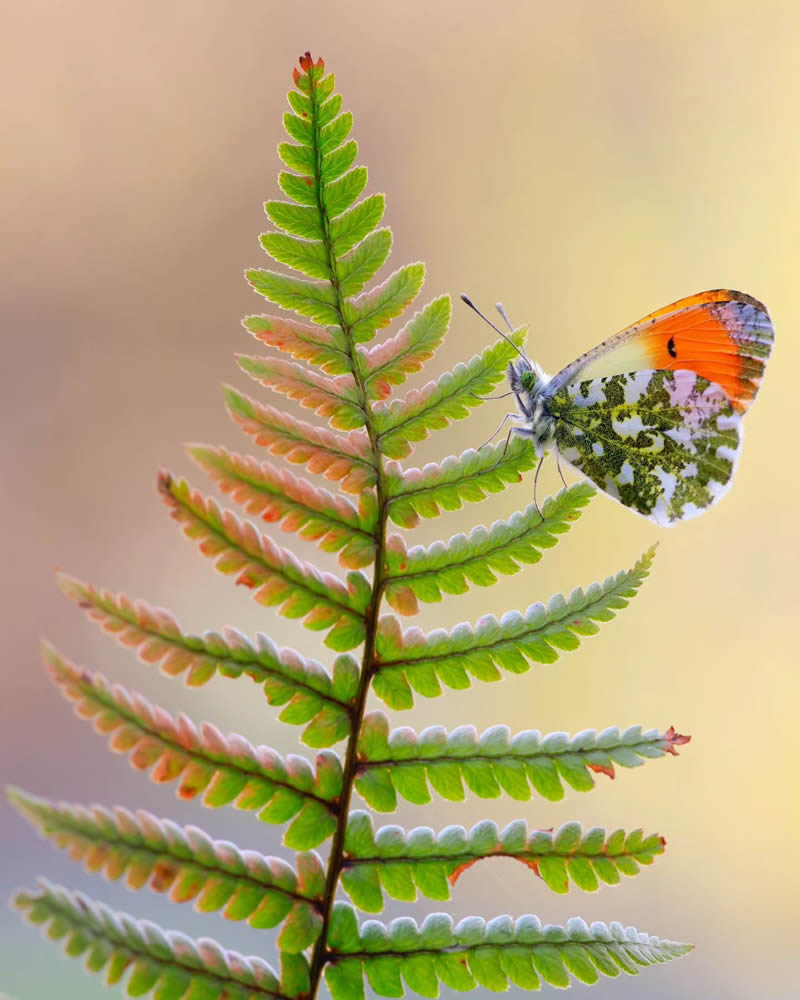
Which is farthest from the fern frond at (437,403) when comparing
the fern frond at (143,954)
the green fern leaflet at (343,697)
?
the fern frond at (143,954)

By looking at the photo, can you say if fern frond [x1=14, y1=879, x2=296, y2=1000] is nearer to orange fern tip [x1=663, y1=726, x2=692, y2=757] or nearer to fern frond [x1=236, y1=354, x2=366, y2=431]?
orange fern tip [x1=663, y1=726, x2=692, y2=757]

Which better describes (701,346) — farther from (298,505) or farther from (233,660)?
(233,660)

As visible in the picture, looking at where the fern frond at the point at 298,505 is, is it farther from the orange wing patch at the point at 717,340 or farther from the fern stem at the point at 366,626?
the orange wing patch at the point at 717,340

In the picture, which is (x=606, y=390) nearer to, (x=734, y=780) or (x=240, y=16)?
(x=734, y=780)

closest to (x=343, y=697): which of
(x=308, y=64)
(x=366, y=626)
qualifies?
(x=366, y=626)

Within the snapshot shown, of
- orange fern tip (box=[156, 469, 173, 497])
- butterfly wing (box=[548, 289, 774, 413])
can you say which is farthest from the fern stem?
butterfly wing (box=[548, 289, 774, 413])

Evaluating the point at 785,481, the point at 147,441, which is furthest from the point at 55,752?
the point at 785,481
